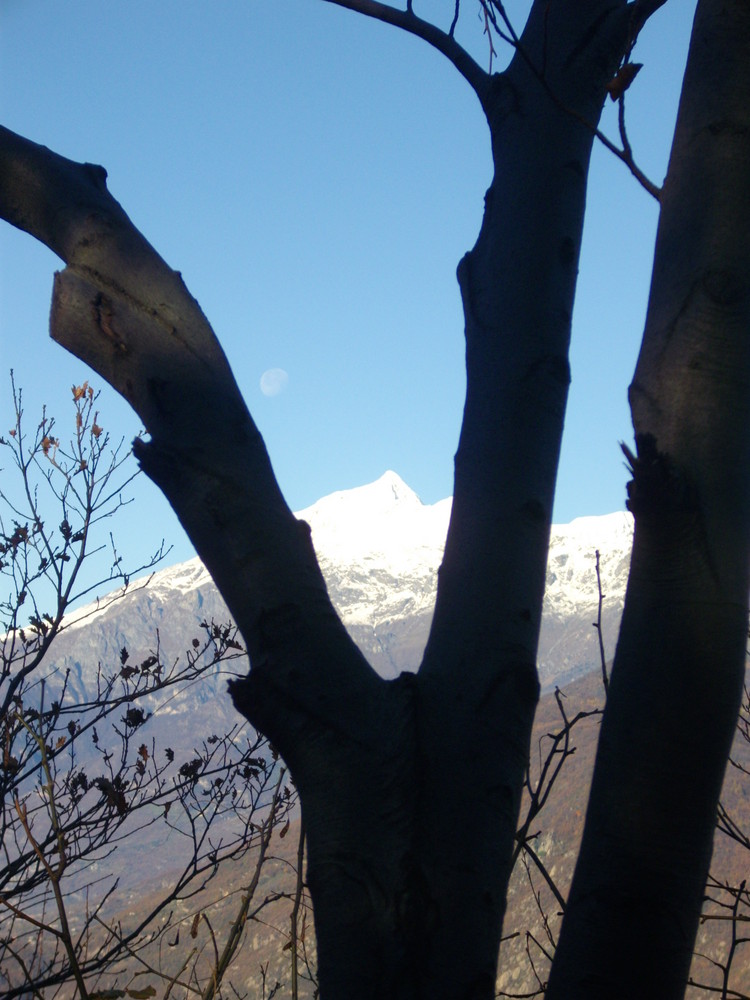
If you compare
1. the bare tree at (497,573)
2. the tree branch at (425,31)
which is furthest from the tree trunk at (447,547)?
the tree branch at (425,31)

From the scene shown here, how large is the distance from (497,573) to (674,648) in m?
0.41

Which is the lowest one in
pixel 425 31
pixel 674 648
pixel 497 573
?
pixel 674 648

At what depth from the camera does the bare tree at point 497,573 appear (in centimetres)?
107

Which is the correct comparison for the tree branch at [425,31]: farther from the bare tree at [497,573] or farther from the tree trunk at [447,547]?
the bare tree at [497,573]

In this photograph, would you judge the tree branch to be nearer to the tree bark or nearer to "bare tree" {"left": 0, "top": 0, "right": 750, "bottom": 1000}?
"bare tree" {"left": 0, "top": 0, "right": 750, "bottom": 1000}

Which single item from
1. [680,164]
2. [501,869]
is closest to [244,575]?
[501,869]

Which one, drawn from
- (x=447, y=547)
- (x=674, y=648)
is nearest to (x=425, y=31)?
(x=447, y=547)

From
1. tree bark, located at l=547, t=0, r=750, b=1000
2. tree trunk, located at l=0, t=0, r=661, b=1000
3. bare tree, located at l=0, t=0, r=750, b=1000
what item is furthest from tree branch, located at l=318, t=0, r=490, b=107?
tree bark, located at l=547, t=0, r=750, b=1000

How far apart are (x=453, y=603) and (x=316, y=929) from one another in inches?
21.3

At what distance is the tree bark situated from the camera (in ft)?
3.44

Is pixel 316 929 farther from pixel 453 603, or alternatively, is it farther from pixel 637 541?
pixel 637 541

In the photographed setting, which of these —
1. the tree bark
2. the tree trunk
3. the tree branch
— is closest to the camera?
the tree bark

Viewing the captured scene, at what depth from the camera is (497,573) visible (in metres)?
1.44

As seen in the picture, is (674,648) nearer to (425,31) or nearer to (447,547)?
(447,547)
